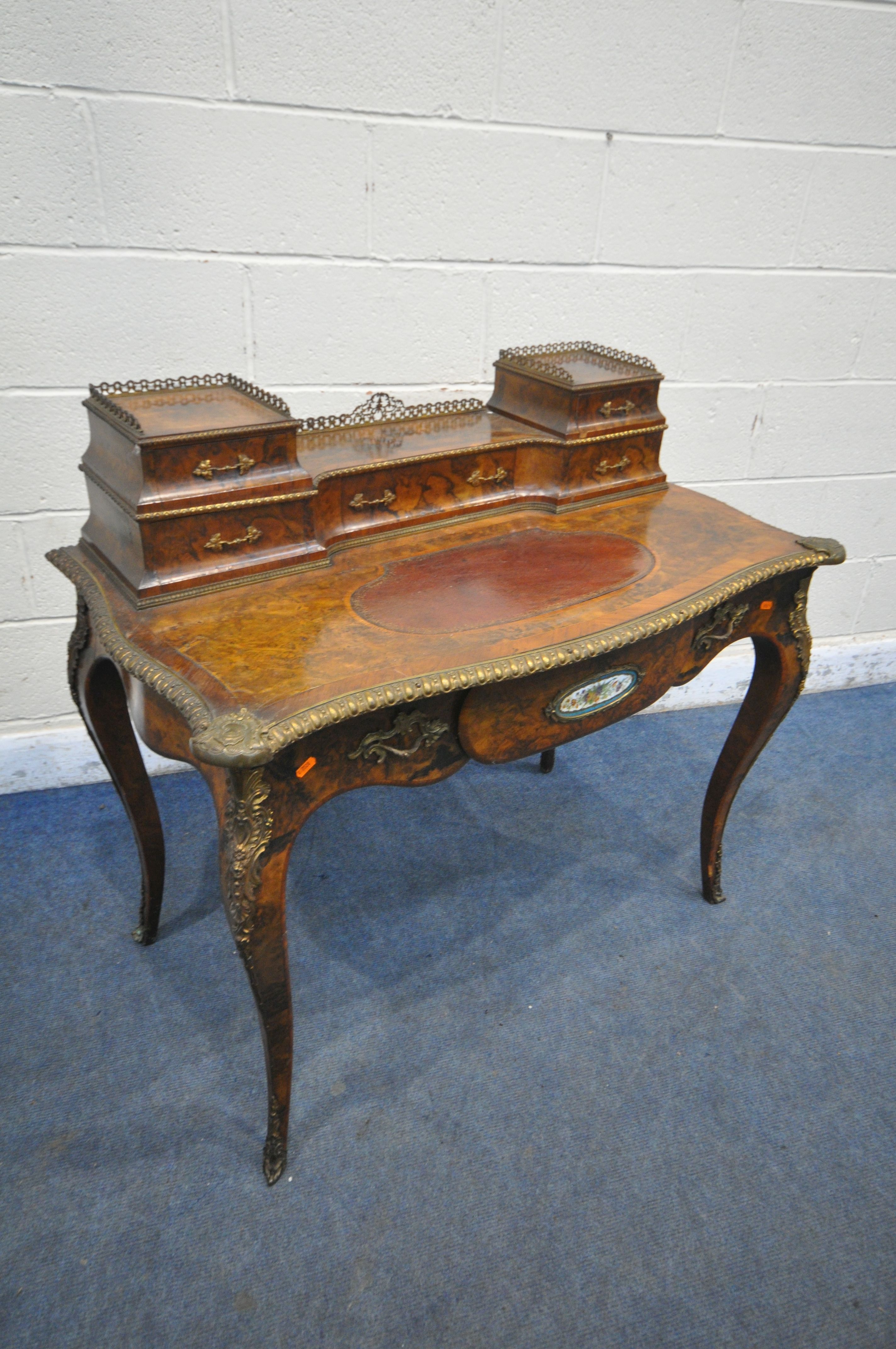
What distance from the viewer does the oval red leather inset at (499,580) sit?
164cm

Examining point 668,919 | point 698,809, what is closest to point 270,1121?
point 668,919

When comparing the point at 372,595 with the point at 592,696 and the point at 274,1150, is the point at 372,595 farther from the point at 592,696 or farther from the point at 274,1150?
the point at 274,1150

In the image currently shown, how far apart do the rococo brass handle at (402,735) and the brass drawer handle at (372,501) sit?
1.86 feet

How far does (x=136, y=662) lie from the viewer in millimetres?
1454

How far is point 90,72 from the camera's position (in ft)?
6.48

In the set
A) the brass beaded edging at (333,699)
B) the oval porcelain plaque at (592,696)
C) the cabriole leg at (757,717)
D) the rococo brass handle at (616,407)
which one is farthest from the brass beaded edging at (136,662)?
the cabriole leg at (757,717)

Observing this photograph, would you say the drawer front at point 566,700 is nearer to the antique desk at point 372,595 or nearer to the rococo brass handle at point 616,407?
the antique desk at point 372,595

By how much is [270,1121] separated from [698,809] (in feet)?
5.49

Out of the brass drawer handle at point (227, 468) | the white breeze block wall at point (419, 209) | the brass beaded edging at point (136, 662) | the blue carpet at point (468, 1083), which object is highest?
the white breeze block wall at point (419, 209)

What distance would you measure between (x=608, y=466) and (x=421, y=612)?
799mm

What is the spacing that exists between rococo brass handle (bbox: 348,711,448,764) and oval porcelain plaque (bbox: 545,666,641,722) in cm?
23

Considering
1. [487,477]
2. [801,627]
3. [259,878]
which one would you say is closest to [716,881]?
[801,627]

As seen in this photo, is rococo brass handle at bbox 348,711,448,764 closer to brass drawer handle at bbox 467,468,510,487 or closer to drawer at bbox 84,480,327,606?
drawer at bbox 84,480,327,606

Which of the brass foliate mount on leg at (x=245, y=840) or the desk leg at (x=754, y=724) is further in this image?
the desk leg at (x=754, y=724)
